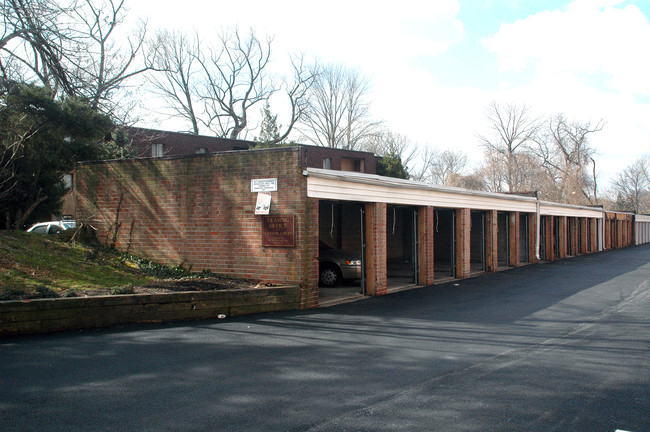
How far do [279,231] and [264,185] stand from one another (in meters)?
1.10

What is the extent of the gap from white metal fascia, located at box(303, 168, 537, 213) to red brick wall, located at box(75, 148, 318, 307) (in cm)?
50

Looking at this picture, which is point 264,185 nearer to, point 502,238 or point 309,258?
point 309,258

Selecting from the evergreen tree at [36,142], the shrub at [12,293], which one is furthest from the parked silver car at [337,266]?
the shrub at [12,293]

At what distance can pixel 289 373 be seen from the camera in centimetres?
635

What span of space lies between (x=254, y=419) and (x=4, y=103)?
12690 mm

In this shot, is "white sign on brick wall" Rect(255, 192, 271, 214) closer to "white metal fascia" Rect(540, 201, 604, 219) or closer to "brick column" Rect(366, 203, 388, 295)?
"brick column" Rect(366, 203, 388, 295)

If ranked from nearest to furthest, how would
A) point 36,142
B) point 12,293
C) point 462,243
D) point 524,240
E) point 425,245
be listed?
point 12,293 < point 36,142 < point 425,245 < point 462,243 < point 524,240

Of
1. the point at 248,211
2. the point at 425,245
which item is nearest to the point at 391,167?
the point at 425,245

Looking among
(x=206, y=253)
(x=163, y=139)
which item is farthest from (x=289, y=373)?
(x=163, y=139)

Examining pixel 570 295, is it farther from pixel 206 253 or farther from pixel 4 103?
pixel 4 103

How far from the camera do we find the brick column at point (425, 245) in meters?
16.0

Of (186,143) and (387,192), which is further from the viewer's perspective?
(186,143)

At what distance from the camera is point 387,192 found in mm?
13930

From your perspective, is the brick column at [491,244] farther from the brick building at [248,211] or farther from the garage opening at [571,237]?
the garage opening at [571,237]
